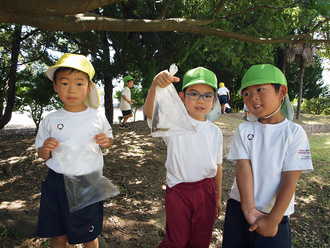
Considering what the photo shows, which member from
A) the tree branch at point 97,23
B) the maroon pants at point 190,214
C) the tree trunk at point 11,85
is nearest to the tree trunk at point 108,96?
the tree trunk at point 11,85

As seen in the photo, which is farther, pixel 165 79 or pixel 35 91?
pixel 35 91

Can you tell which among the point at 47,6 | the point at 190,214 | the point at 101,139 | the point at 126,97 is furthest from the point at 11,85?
the point at 190,214

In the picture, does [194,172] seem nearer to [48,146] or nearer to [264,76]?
[264,76]

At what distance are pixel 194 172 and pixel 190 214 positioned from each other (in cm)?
30

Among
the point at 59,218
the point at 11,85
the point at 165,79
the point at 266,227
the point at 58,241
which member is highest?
the point at 11,85

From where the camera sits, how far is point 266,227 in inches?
50.6

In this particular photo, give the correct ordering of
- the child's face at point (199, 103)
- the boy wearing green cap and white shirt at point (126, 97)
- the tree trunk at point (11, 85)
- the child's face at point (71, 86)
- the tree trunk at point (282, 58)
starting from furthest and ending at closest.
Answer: the tree trunk at point (282, 58), the boy wearing green cap and white shirt at point (126, 97), the tree trunk at point (11, 85), the child's face at point (199, 103), the child's face at point (71, 86)

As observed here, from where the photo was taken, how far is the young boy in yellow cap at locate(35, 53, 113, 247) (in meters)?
1.62

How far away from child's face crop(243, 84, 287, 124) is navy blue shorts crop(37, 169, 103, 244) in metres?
1.36

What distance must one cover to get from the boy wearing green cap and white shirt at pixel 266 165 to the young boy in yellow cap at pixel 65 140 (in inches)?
38.2

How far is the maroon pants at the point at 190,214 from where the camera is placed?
65.3 inches

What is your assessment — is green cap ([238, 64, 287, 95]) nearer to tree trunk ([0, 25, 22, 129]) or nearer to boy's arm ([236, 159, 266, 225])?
boy's arm ([236, 159, 266, 225])

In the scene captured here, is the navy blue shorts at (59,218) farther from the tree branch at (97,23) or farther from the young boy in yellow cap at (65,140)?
the tree branch at (97,23)

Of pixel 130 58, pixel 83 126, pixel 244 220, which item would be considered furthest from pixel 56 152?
pixel 130 58
